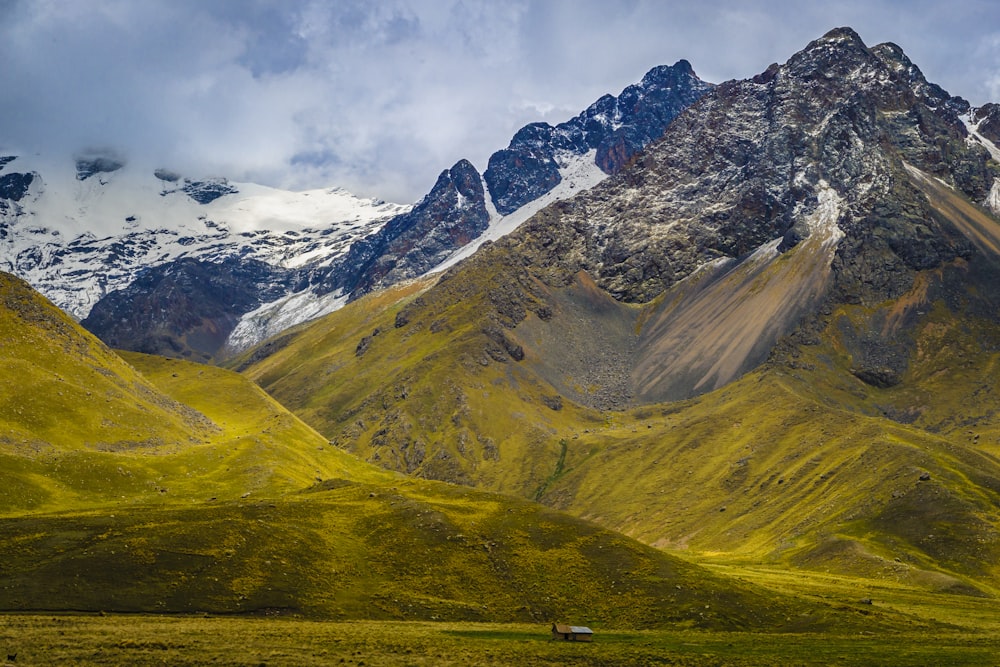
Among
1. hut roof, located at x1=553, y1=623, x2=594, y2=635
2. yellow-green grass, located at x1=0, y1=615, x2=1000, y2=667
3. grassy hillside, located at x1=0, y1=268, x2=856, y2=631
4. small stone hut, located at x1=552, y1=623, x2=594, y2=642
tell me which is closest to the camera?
yellow-green grass, located at x1=0, y1=615, x2=1000, y2=667

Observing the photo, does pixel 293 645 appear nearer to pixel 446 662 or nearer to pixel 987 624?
pixel 446 662

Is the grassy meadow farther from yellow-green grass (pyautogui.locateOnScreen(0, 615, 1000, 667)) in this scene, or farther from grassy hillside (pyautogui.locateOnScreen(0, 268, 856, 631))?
grassy hillside (pyautogui.locateOnScreen(0, 268, 856, 631))

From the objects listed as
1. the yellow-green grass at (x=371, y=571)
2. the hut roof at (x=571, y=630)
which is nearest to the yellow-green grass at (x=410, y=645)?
the hut roof at (x=571, y=630)

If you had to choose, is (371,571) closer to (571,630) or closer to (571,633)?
(571,633)

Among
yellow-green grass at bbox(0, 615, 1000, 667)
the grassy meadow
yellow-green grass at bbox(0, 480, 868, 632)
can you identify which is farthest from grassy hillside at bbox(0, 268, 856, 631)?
yellow-green grass at bbox(0, 615, 1000, 667)

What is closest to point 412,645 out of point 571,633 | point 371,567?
point 571,633

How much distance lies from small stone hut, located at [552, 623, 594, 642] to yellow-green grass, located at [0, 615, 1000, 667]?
4.49 ft

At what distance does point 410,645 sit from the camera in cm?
8462

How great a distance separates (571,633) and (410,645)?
1793 centimetres

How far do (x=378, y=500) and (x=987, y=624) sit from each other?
291 ft

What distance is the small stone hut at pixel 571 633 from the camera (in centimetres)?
9250

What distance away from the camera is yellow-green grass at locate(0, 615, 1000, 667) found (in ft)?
247

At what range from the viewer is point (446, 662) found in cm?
7788

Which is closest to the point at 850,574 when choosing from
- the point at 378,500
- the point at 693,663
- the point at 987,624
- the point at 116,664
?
the point at 987,624
